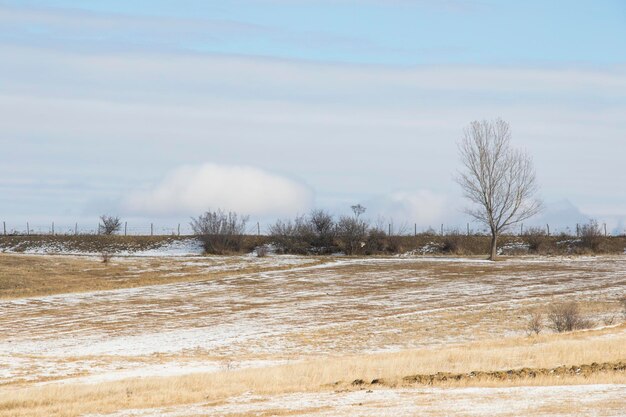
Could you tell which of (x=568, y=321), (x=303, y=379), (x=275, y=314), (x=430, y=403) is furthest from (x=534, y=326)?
(x=430, y=403)

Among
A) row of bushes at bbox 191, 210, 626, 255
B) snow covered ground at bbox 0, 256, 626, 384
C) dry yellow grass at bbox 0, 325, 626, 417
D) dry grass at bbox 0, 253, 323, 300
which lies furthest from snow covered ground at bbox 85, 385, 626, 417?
row of bushes at bbox 191, 210, 626, 255

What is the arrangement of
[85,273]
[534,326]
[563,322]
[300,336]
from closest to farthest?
[534,326], [563,322], [300,336], [85,273]

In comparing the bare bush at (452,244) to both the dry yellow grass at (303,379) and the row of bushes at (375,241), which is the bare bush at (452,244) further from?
the dry yellow grass at (303,379)

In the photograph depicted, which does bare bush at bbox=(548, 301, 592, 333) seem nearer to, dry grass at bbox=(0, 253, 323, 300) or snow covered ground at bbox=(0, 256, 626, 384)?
snow covered ground at bbox=(0, 256, 626, 384)

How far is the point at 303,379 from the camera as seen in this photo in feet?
74.0

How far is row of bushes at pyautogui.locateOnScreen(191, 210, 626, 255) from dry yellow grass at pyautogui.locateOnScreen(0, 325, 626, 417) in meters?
62.7

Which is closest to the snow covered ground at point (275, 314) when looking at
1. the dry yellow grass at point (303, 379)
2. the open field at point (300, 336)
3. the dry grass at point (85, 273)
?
the open field at point (300, 336)

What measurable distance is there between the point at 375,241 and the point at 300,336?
5620 centimetres

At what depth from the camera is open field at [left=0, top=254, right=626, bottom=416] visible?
64.8ft

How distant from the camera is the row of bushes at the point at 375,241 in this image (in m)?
90.7

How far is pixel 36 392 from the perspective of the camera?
2267 centimetres

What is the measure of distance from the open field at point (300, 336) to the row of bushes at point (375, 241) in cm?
1328

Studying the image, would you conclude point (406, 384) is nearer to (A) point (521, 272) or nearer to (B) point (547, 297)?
(B) point (547, 297)

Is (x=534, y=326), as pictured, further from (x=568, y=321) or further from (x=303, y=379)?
(x=303, y=379)
